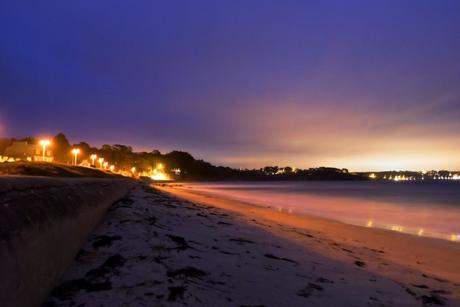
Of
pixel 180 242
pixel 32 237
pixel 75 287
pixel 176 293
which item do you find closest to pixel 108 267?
pixel 75 287

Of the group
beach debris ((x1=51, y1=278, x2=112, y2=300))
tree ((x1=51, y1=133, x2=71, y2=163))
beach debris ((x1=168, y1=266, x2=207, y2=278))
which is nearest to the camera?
beach debris ((x1=51, y1=278, x2=112, y2=300))

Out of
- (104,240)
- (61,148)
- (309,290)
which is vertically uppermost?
(61,148)

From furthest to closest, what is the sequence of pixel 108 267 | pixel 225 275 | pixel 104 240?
pixel 104 240, pixel 225 275, pixel 108 267

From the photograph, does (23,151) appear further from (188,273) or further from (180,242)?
(188,273)

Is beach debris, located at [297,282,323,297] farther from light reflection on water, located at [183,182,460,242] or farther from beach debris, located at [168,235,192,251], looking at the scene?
light reflection on water, located at [183,182,460,242]

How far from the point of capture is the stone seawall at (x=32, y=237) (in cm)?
246

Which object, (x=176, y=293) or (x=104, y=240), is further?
(x=104, y=240)

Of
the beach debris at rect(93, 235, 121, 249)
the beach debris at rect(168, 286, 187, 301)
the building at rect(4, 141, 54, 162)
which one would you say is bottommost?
the beach debris at rect(168, 286, 187, 301)

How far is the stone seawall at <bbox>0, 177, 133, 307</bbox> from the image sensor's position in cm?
246

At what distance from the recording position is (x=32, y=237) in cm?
285

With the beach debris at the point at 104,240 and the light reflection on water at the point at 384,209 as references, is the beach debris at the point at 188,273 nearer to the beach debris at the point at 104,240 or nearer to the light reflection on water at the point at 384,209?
the beach debris at the point at 104,240

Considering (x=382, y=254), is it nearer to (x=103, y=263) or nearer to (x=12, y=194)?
(x=103, y=263)

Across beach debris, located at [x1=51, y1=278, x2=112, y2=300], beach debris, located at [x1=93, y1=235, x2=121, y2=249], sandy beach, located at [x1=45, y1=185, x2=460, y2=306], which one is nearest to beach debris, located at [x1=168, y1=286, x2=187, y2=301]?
sandy beach, located at [x1=45, y1=185, x2=460, y2=306]

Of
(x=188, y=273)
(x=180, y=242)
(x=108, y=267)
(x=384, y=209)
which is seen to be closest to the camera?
(x=108, y=267)
